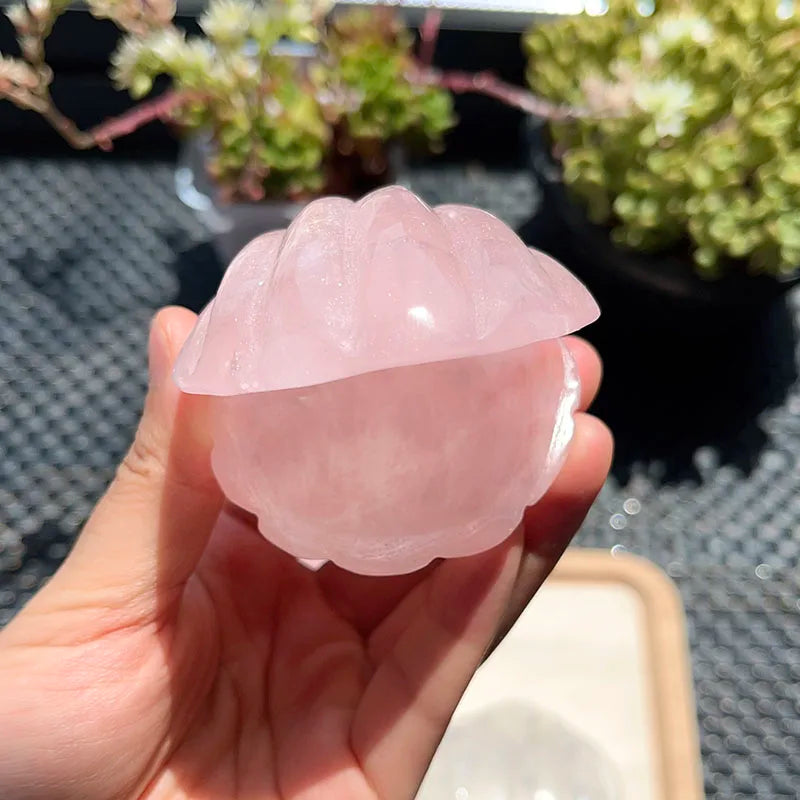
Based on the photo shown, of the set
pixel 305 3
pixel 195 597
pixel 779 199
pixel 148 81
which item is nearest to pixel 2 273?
pixel 148 81

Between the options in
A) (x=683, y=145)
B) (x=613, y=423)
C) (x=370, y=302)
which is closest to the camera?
(x=370, y=302)

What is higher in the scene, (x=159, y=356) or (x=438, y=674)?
(x=159, y=356)

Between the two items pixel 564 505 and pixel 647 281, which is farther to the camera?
pixel 647 281

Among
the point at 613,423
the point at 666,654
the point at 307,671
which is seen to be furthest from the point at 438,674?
the point at 613,423

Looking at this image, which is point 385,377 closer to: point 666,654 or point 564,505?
point 564,505

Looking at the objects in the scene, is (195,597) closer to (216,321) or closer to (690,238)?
(216,321)

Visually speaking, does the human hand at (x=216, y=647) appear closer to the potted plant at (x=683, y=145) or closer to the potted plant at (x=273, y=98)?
the potted plant at (x=683, y=145)
